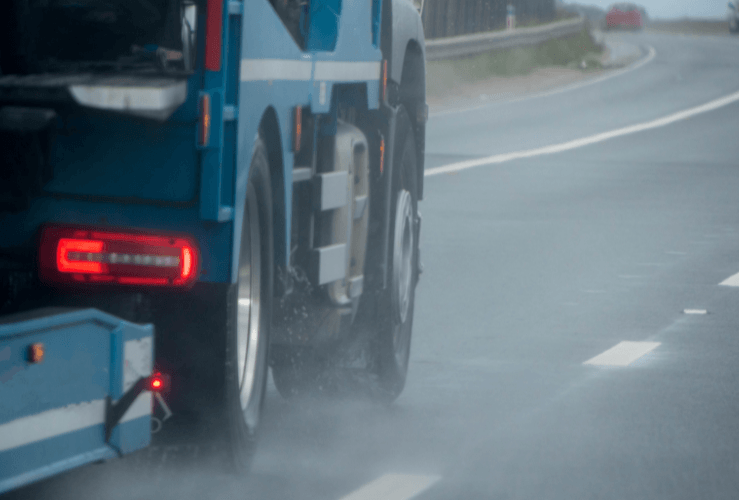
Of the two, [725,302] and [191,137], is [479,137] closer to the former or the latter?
[725,302]

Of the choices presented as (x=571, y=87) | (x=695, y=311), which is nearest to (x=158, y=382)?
(x=695, y=311)

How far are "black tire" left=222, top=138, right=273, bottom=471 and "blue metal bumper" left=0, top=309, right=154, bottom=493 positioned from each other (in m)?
0.63

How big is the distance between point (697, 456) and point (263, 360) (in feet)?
5.81

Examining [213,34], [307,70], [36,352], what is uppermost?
[213,34]

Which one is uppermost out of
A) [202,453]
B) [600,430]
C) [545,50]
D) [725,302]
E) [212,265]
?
[212,265]

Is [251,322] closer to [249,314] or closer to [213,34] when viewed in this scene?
[249,314]

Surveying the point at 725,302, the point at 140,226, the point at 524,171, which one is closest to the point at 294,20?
the point at 140,226

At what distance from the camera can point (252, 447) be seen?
548 centimetres

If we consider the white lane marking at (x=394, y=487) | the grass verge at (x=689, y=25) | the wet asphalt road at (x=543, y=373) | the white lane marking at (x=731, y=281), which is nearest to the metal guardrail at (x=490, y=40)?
the wet asphalt road at (x=543, y=373)

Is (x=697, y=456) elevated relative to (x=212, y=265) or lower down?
lower down

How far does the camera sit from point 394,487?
561 cm

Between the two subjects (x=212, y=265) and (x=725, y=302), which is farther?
(x=725, y=302)

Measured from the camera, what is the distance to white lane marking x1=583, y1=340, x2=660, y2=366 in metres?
8.45

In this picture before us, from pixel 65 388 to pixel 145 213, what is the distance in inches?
29.2
